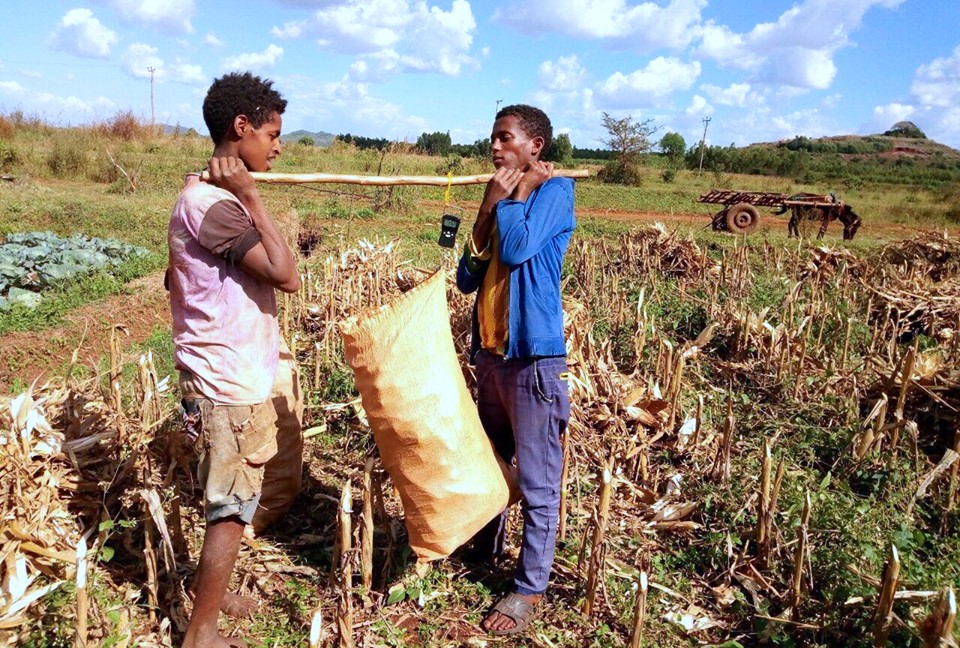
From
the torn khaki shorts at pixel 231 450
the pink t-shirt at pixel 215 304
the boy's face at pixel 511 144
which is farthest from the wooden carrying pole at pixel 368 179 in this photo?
the torn khaki shorts at pixel 231 450

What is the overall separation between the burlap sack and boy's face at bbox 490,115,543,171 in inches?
19.1

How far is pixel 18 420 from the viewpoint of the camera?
254 cm

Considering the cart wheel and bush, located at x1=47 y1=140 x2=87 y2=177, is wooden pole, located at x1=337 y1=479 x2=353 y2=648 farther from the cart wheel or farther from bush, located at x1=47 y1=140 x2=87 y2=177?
bush, located at x1=47 y1=140 x2=87 y2=177

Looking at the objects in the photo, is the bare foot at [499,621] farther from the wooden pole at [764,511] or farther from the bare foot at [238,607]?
the wooden pole at [764,511]

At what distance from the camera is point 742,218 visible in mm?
13367

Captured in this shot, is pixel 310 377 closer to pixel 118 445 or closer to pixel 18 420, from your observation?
pixel 118 445

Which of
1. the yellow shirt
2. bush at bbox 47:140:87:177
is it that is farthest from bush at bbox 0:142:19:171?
the yellow shirt

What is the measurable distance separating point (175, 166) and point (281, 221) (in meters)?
11.4

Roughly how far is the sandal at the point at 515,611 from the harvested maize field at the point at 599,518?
0.05 metres

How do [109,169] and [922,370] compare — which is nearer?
[922,370]

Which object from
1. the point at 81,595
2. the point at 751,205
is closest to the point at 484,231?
the point at 81,595

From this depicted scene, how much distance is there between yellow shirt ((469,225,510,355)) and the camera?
2375mm

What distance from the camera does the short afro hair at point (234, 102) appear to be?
2.01 meters

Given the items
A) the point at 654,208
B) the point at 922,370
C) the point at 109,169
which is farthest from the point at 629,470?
the point at 109,169
